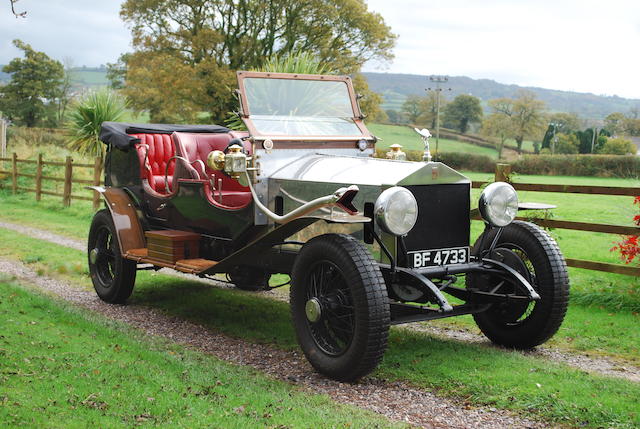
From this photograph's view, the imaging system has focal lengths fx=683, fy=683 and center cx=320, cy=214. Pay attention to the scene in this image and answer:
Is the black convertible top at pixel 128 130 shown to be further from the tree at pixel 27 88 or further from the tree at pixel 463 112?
the tree at pixel 463 112

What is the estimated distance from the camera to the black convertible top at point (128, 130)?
24.3ft

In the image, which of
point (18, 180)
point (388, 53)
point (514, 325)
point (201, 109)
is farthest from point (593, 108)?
point (514, 325)

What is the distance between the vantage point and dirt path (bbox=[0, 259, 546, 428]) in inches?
165

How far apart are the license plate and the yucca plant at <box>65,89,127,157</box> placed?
542 inches

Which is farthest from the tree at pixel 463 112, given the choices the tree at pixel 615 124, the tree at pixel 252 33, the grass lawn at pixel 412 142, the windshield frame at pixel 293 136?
the windshield frame at pixel 293 136

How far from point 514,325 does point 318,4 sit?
26.7 metres

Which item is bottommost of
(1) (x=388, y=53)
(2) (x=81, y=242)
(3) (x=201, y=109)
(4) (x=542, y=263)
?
(2) (x=81, y=242)

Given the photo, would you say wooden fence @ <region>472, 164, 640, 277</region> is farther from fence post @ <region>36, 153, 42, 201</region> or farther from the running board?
fence post @ <region>36, 153, 42, 201</region>

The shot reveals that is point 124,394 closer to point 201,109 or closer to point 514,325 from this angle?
point 514,325

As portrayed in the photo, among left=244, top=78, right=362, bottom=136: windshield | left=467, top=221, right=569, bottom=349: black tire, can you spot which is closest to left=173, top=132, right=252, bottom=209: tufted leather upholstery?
left=244, top=78, right=362, bottom=136: windshield

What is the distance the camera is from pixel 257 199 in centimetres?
574

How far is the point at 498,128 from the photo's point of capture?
54.8m

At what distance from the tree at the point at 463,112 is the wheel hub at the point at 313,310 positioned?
58.6 m

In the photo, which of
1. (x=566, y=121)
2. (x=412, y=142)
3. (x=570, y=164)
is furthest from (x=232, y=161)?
(x=566, y=121)
